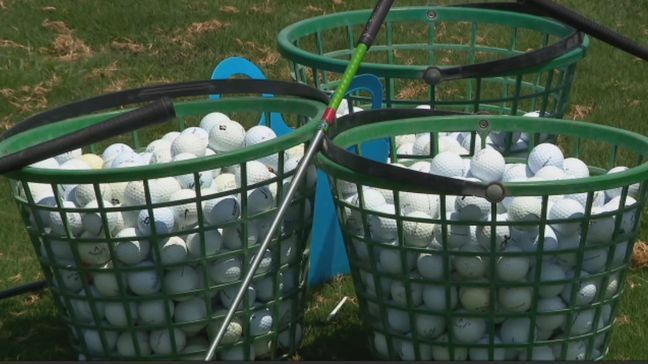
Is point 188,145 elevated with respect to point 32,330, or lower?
elevated

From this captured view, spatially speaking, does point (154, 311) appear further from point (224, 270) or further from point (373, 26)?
point (373, 26)

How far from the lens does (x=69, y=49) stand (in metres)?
6.22

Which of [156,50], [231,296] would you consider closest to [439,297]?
[231,296]

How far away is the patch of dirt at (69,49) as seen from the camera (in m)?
6.16

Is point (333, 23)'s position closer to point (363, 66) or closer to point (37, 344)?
point (363, 66)

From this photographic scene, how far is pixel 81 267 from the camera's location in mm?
2918

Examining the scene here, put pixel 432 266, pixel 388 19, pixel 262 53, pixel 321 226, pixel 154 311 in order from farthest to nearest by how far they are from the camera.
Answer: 1. pixel 262 53
2. pixel 388 19
3. pixel 321 226
4. pixel 154 311
5. pixel 432 266

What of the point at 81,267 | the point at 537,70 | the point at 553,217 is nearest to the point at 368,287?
the point at 553,217

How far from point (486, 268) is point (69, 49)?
3912 mm

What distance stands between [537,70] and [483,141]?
317 mm

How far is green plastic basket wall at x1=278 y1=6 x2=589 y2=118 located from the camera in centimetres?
359

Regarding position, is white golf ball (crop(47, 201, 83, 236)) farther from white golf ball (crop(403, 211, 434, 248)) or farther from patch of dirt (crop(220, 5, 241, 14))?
patch of dirt (crop(220, 5, 241, 14))

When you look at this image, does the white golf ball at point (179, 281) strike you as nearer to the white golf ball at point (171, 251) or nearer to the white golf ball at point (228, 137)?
the white golf ball at point (171, 251)

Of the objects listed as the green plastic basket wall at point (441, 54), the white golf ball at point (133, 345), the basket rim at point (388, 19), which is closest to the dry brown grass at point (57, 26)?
the green plastic basket wall at point (441, 54)
